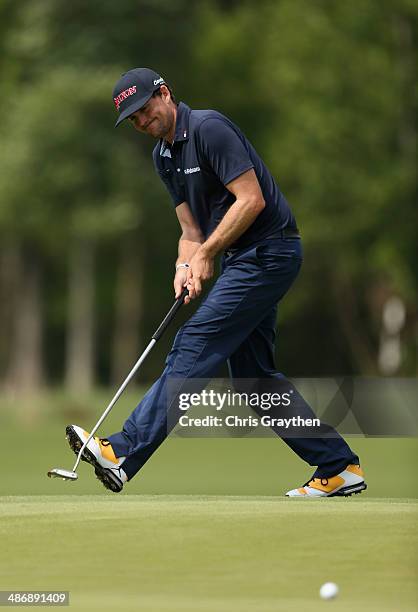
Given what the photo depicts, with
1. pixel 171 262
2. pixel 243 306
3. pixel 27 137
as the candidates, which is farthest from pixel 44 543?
pixel 171 262

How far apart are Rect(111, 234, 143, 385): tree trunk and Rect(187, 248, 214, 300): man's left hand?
41134 mm

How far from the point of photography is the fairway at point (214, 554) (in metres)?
6.53

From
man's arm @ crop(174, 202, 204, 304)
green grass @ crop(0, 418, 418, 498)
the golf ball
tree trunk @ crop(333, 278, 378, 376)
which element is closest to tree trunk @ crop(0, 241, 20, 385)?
tree trunk @ crop(333, 278, 378, 376)

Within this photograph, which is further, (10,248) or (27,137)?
(10,248)

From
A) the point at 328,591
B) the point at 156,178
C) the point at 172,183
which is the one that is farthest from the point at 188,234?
the point at 156,178

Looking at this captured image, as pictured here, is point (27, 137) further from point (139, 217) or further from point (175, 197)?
point (175, 197)

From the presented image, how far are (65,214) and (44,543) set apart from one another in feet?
113

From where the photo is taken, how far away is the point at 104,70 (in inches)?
1640

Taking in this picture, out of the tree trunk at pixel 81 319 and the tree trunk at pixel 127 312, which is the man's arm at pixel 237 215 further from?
the tree trunk at pixel 127 312

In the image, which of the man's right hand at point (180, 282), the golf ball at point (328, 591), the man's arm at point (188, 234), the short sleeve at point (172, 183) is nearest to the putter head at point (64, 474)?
the man's right hand at point (180, 282)

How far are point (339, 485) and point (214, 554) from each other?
77.7 inches

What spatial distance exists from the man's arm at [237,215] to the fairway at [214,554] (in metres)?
1.28

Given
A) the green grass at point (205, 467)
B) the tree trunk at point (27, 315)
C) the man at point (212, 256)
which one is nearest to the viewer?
the man at point (212, 256)

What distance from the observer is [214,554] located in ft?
23.5
